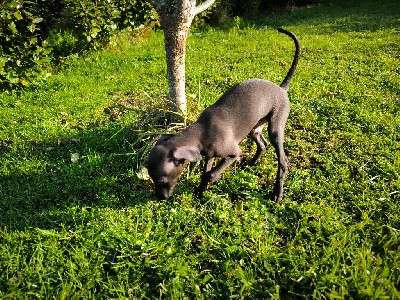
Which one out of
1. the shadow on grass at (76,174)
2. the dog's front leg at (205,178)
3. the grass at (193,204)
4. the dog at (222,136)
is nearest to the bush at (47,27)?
the grass at (193,204)

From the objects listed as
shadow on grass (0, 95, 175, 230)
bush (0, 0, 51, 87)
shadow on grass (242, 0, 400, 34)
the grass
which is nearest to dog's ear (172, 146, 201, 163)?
the grass

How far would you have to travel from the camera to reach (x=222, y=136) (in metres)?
3.39

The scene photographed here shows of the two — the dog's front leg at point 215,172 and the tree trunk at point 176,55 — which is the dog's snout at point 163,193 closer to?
the dog's front leg at point 215,172

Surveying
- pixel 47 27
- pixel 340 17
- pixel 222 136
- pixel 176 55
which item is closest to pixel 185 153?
pixel 222 136

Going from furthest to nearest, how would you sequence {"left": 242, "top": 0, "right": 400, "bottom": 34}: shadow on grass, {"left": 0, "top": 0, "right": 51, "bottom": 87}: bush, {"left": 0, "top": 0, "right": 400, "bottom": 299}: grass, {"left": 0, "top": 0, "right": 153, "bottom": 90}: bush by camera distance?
{"left": 242, "top": 0, "right": 400, "bottom": 34}: shadow on grass
{"left": 0, "top": 0, "right": 153, "bottom": 90}: bush
{"left": 0, "top": 0, "right": 51, "bottom": 87}: bush
{"left": 0, "top": 0, "right": 400, "bottom": 299}: grass

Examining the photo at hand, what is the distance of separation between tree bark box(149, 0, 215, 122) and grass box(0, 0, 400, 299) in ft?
0.97

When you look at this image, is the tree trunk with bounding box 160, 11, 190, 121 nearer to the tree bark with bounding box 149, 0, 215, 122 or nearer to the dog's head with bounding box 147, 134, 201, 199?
the tree bark with bounding box 149, 0, 215, 122

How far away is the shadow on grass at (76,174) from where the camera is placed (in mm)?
3469

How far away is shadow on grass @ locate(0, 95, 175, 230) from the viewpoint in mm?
3469

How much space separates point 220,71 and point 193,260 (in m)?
4.78

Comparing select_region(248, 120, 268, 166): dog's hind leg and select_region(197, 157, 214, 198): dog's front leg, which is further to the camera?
select_region(248, 120, 268, 166): dog's hind leg

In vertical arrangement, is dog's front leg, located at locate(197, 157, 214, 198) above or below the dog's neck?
below

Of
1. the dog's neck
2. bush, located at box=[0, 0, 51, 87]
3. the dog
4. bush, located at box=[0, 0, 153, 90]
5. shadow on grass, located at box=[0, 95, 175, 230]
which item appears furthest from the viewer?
bush, located at box=[0, 0, 153, 90]

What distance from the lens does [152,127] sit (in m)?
4.36
